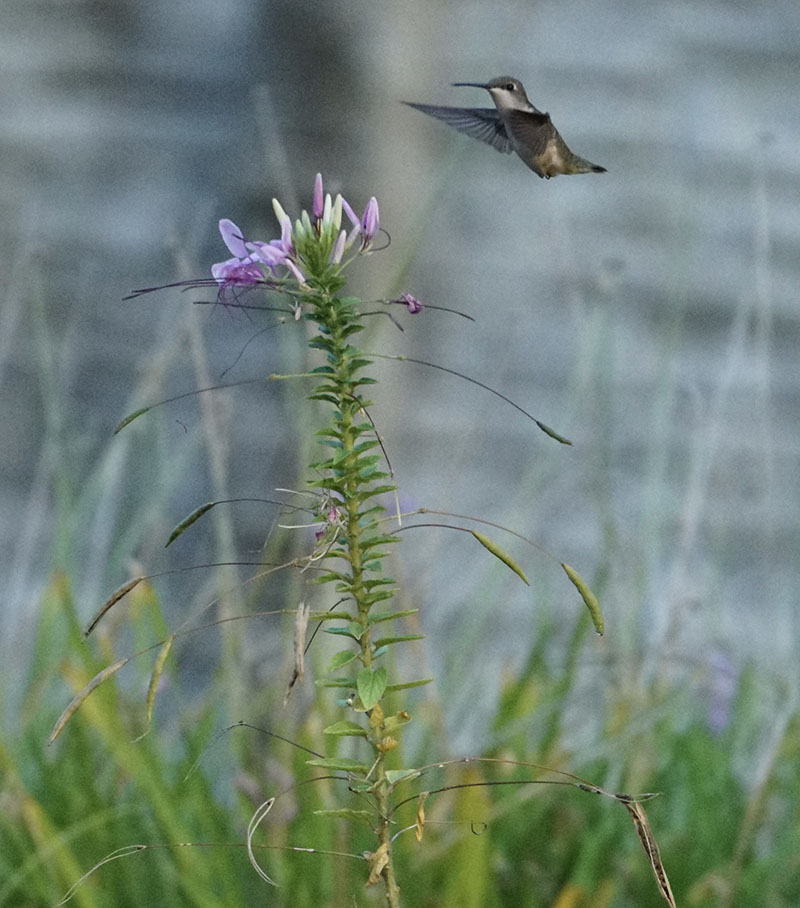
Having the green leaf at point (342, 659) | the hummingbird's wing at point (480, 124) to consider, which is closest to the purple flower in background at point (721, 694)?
the hummingbird's wing at point (480, 124)

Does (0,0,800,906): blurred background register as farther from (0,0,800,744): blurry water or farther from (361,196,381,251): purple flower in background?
(361,196,381,251): purple flower in background

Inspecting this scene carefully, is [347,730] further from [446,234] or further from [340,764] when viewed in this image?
[446,234]

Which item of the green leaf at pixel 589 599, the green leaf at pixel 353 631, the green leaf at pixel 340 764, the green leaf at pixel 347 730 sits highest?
the green leaf at pixel 589 599

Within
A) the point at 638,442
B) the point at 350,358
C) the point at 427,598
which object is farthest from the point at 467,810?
the point at 638,442

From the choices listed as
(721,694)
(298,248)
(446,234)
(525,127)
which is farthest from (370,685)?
(446,234)

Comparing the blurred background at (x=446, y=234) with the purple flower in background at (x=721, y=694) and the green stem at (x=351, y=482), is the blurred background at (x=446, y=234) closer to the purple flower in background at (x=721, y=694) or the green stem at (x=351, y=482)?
the purple flower in background at (x=721, y=694)

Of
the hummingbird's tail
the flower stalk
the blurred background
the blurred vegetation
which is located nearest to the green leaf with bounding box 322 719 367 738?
the flower stalk

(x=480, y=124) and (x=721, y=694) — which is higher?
(x=480, y=124)

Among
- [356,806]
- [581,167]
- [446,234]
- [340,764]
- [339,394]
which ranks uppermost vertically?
[446,234]
